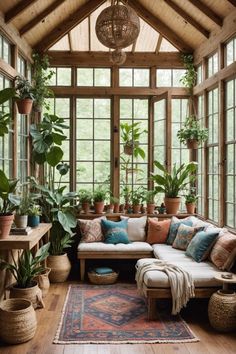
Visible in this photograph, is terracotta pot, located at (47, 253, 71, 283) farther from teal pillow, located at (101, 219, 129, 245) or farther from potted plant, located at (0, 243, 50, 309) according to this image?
potted plant, located at (0, 243, 50, 309)

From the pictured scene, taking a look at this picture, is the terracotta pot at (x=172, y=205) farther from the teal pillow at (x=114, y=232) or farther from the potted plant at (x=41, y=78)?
the potted plant at (x=41, y=78)

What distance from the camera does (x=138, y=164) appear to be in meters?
7.16

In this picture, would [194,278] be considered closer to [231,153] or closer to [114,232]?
[231,153]

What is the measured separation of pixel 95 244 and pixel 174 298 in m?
2.00

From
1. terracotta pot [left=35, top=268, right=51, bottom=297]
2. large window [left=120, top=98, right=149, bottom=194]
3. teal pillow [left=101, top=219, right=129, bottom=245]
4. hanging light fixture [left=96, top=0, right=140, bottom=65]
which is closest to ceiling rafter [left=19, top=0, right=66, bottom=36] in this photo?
large window [left=120, top=98, right=149, bottom=194]

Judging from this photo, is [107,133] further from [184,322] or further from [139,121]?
[184,322]

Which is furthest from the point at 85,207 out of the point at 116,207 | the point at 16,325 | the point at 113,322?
the point at 16,325

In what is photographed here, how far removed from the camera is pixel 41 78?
22.2 feet

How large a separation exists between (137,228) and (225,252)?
2.03 meters

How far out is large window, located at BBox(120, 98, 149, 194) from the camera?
712 cm

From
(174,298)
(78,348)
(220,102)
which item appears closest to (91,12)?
(220,102)

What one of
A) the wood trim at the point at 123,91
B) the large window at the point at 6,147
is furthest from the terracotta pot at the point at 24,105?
the wood trim at the point at 123,91

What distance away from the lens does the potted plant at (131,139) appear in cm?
698

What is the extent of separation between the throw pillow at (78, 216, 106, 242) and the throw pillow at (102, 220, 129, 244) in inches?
3.7
